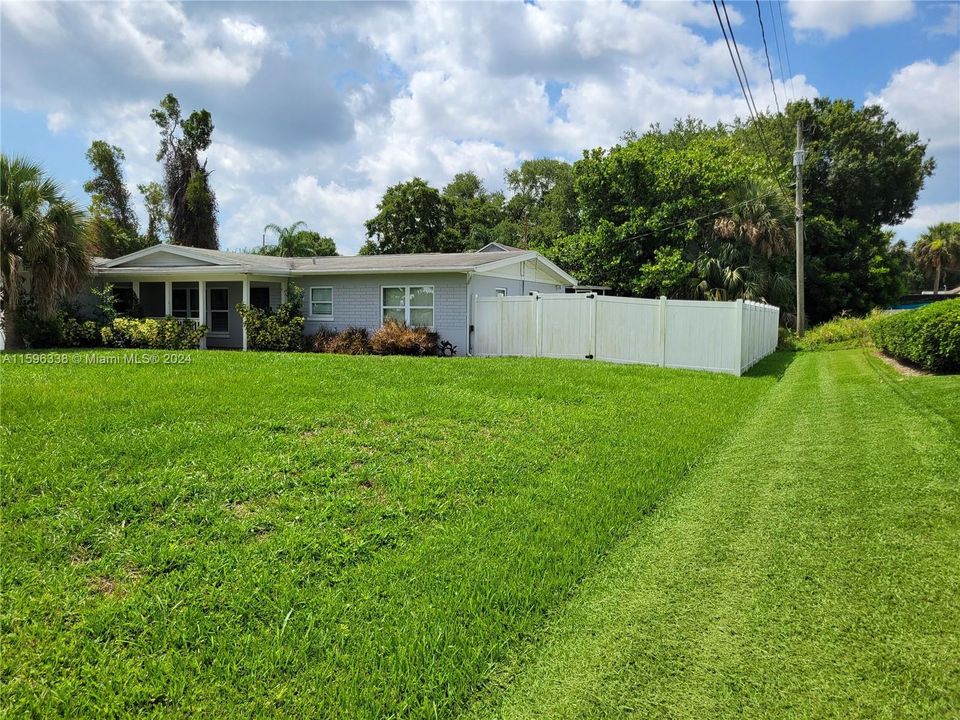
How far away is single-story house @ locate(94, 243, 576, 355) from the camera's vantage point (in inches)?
675

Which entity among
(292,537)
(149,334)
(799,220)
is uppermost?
(799,220)

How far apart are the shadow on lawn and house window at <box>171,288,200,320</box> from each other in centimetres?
1798

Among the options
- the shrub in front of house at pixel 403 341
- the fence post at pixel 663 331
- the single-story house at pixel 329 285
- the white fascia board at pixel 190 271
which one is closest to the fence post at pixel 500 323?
the single-story house at pixel 329 285

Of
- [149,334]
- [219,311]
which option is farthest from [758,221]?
[149,334]

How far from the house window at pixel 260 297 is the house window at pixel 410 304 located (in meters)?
4.74

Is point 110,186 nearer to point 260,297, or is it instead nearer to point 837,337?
point 260,297

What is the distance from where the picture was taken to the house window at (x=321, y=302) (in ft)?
61.6

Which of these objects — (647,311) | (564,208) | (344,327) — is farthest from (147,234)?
(647,311)

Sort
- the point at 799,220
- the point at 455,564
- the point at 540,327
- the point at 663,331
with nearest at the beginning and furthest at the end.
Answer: the point at 455,564, the point at 663,331, the point at 540,327, the point at 799,220

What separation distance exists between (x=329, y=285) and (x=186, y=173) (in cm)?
2170

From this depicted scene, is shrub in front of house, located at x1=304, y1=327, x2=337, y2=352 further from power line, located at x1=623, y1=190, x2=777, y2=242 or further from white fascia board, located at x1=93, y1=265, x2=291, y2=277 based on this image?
power line, located at x1=623, y1=190, x2=777, y2=242

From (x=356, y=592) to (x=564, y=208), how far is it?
43.0m

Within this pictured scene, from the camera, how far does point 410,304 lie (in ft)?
58.2

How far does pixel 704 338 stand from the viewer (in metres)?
13.4
